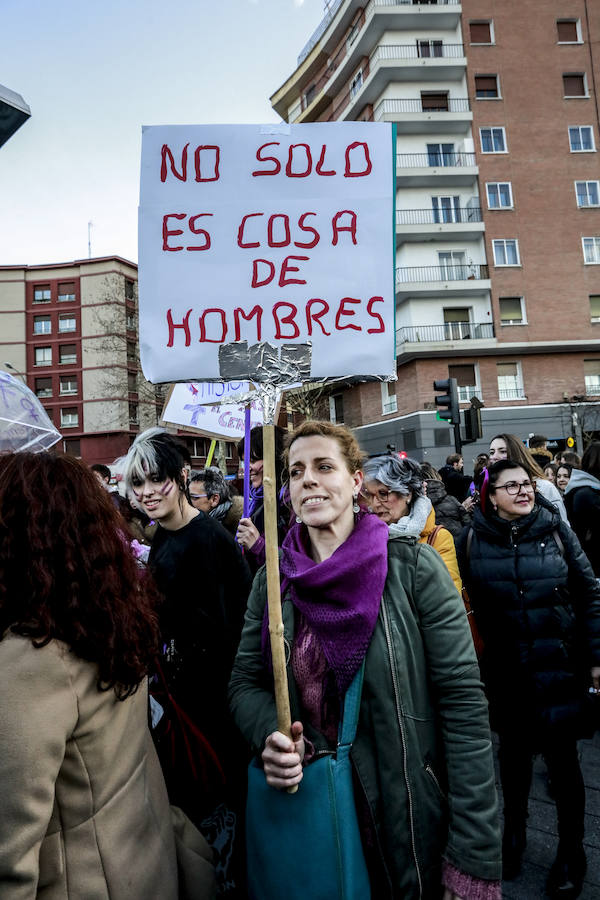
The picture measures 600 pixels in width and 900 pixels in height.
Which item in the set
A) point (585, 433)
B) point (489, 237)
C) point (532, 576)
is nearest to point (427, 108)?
point (489, 237)

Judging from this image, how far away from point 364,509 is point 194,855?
1137 millimetres

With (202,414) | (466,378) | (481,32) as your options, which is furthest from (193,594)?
(481,32)

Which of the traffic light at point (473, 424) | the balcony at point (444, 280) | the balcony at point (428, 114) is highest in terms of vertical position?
the balcony at point (428, 114)

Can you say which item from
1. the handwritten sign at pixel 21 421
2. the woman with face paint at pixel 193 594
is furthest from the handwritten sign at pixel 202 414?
the handwritten sign at pixel 21 421

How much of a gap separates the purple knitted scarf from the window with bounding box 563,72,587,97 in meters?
31.0

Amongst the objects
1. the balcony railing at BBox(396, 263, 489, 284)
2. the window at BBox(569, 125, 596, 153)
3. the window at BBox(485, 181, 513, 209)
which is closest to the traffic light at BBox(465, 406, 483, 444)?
the balcony railing at BBox(396, 263, 489, 284)

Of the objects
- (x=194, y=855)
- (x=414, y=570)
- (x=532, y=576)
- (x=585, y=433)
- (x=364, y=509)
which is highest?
(x=585, y=433)

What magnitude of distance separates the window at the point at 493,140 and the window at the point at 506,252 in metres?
4.18

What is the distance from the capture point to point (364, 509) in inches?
79.8

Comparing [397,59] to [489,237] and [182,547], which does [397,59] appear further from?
[182,547]

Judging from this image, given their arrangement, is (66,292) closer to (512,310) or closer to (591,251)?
(512,310)

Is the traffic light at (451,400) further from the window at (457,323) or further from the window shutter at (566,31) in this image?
the window shutter at (566,31)

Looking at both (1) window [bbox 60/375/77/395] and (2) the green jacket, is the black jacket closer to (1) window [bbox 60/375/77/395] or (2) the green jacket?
(2) the green jacket

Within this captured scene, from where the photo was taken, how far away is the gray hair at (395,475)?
3285 mm
